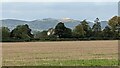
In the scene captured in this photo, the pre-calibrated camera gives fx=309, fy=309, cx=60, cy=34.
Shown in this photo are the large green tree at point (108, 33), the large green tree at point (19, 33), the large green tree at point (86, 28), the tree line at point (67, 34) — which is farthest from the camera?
the large green tree at point (86, 28)

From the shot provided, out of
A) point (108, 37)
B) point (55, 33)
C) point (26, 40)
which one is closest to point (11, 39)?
point (26, 40)

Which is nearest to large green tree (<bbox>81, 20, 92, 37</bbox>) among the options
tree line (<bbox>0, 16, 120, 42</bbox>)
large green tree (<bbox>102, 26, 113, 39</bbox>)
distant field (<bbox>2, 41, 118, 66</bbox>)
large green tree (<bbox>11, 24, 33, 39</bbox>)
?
tree line (<bbox>0, 16, 120, 42</bbox>)

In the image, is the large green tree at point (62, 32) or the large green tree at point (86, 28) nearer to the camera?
the large green tree at point (62, 32)

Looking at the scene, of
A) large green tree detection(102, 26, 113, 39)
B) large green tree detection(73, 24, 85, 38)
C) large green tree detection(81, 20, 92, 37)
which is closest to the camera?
large green tree detection(102, 26, 113, 39)

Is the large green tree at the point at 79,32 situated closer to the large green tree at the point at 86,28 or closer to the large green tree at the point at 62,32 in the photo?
the large green tree at the point at 86,28

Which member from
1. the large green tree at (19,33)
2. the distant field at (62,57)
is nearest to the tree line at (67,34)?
the large green tree at (19,33)

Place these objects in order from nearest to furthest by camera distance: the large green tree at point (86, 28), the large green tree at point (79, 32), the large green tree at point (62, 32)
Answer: the large green tree at point (62, 32)
the large green tree at point (79, 32)
the large green tree at point (86, 28)

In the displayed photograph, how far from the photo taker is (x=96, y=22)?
544ft

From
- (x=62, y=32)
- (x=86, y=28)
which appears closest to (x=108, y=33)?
(x=86, y=28)

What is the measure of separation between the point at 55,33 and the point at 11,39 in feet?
84.9

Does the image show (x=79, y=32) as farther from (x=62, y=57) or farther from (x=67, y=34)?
(x=62, y=57)

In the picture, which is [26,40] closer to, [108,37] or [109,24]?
[108,37]

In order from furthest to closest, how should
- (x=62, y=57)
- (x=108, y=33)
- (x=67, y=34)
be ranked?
(x=108, y=33) < (x=67, y=34) < (x=62, y=57)

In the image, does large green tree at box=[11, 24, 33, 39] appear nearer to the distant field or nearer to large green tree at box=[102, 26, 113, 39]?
large green tree at box=[102, 26, 113, 39]
